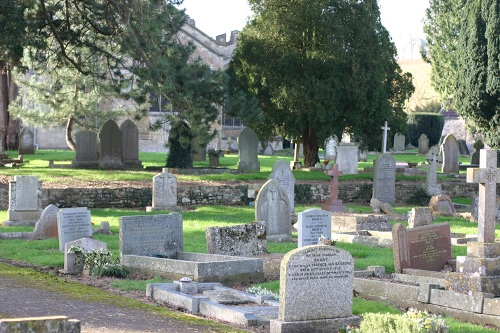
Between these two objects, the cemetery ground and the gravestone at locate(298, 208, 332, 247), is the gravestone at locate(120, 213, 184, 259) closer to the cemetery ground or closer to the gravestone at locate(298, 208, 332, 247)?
the cemetery ground

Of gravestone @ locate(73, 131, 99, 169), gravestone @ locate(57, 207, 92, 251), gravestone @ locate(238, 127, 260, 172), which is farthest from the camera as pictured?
gravestone @ locate(73, 131, 99, 169)

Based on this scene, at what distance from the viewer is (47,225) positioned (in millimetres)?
18078

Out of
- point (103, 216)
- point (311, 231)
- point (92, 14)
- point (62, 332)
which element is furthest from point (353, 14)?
point (62, 332)

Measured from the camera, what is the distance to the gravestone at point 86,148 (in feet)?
107

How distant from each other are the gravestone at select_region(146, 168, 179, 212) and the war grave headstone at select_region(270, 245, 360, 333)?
535 inches

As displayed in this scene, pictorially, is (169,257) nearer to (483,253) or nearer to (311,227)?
(311,227)

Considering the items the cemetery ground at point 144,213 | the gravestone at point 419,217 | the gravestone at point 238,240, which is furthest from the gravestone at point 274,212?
the gravestone at point 419,217

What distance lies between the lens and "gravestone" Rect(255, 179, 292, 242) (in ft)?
60.4

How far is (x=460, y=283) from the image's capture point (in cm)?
1164

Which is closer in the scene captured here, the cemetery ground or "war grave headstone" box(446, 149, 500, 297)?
"war grave headstone" box(446, 149, 500, 297)

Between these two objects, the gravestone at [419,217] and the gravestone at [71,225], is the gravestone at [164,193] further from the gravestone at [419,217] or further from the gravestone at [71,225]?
the gravestone at [419,217]

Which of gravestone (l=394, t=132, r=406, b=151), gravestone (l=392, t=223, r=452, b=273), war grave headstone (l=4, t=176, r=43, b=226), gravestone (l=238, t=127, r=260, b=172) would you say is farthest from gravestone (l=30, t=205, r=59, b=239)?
gravestone (l=394, t=132, r=406, b=151)

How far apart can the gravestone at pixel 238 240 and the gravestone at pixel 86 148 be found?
17501 millimetres

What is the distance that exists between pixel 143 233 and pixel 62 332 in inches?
318
